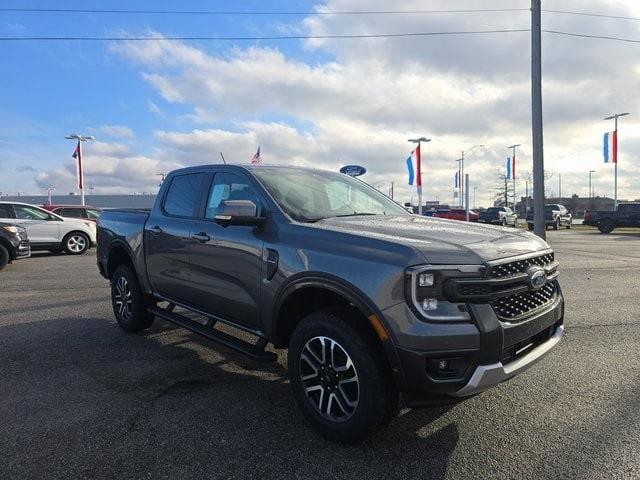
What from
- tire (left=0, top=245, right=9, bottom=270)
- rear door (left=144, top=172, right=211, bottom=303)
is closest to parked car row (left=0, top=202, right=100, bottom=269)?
tire (left=0, top=245, right=9, bottom=270)

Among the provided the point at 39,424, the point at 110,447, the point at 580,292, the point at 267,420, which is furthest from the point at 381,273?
the point at 580,292

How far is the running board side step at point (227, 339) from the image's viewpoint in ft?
12.3

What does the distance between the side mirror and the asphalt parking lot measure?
142cm

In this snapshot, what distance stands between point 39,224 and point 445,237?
50.0 ft

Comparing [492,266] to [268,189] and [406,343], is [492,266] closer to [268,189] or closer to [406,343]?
[406,343]

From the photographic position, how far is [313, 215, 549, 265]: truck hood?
294 cm

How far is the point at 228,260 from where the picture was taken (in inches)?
163

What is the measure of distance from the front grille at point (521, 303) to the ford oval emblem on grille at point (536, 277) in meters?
0.05

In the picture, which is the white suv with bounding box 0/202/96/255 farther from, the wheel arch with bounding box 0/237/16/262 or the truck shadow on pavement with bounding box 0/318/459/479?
the truck shadow on pavement with bounding box 0/318/459/479

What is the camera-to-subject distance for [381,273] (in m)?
2.96

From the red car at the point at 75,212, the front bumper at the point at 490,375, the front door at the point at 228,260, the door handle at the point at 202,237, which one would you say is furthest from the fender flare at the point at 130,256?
the red car at the point at 75,212

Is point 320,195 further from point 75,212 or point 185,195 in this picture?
point 75,212

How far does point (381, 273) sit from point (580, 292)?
6.94m

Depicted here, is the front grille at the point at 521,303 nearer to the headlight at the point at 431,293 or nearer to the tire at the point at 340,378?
the headlight at the point at 431,293
